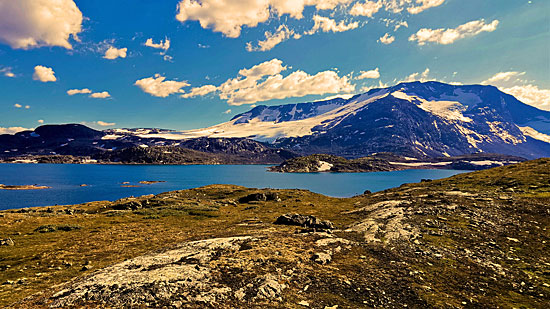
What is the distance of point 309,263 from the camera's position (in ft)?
67.1

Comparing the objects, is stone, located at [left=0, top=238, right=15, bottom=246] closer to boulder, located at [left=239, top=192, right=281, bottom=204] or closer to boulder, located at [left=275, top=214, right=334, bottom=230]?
boulder, located at [left=275, top=214, right=334, bottom=230]

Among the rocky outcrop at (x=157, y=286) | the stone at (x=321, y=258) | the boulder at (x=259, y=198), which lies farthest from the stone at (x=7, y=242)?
the boulder at (x=259, y=198)

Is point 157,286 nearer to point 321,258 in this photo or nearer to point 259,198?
point 321,258

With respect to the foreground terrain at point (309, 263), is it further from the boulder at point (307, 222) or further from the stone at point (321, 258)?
the boulder at point (307, 222)

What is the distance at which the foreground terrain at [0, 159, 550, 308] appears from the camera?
1567 centimetres

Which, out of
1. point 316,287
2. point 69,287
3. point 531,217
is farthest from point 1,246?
point 531,217

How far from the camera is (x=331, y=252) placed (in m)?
22.9

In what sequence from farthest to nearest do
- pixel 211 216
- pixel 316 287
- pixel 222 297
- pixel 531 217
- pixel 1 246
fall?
pixel 211 216 < pixel 531 217 < pixel 1 246 < pixel 316 287 < pixel 222 297

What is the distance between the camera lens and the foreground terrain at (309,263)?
15.7 metres

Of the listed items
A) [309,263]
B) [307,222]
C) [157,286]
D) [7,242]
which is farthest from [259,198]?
[157,286]

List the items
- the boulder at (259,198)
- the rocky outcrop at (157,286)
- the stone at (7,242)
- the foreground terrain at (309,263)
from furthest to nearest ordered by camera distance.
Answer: the boulder at (259,198), the stone at (7,242), the foreground terrain at (309,263), the rocky outcrop at (157,286)

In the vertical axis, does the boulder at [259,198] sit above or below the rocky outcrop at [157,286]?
below

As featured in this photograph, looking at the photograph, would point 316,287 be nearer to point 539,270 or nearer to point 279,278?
point 279,278

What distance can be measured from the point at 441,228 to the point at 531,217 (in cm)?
1253
